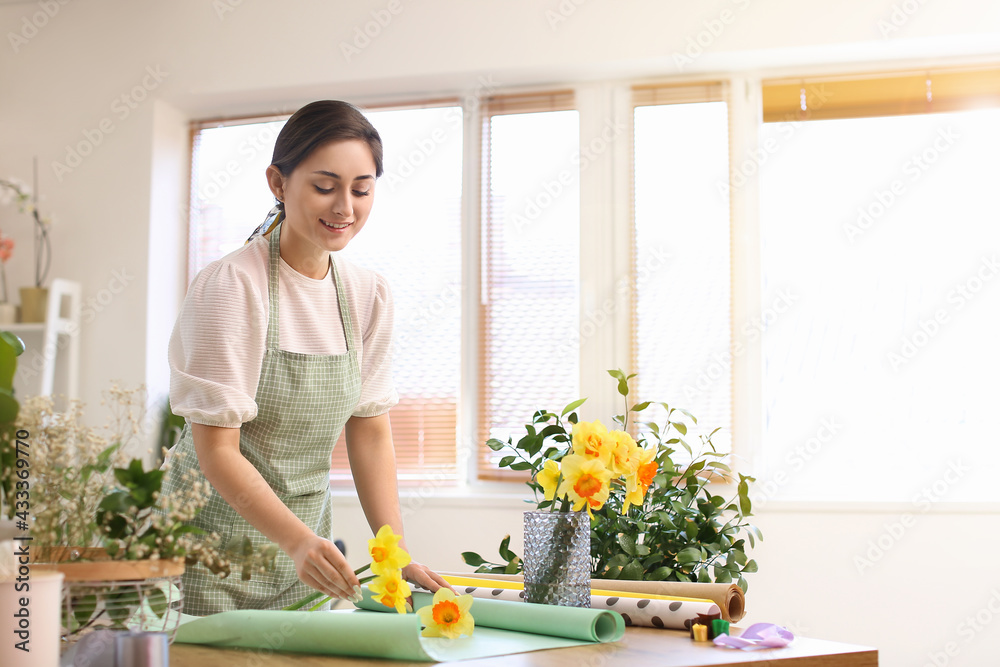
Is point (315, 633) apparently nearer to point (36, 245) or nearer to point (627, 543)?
point (627, 543)

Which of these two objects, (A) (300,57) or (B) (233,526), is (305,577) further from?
(A) (300,57)

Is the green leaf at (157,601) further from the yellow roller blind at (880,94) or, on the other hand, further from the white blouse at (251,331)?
the yellow roller blind at (880,94)

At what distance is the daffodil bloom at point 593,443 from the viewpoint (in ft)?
3.62

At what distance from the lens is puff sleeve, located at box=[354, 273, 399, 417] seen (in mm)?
A: 1618

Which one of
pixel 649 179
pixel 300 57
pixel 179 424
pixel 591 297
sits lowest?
pixel 179 424

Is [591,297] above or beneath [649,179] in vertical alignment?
beneath

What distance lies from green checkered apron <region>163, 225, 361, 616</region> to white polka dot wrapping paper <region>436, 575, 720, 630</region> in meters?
0.44

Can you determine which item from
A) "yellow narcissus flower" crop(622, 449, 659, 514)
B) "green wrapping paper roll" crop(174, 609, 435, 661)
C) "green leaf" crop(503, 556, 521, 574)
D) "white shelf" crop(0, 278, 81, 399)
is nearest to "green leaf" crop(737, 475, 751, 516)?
"green leaf" crop(503, 556, 521, 574)

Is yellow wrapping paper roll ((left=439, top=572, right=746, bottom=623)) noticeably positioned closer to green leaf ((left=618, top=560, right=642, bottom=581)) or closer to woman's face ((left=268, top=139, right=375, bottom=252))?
green leaf ((left=618, top=560, right=642, bottom=581))

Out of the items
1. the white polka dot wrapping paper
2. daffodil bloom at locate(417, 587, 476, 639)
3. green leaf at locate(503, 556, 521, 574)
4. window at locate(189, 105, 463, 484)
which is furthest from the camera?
window at locate(189, 105, 463, 484)

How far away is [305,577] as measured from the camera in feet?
3.72

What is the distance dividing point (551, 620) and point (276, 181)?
0.93 m

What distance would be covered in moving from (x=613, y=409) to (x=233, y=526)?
1.91 meters

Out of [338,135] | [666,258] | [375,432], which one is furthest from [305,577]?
[666,258]
